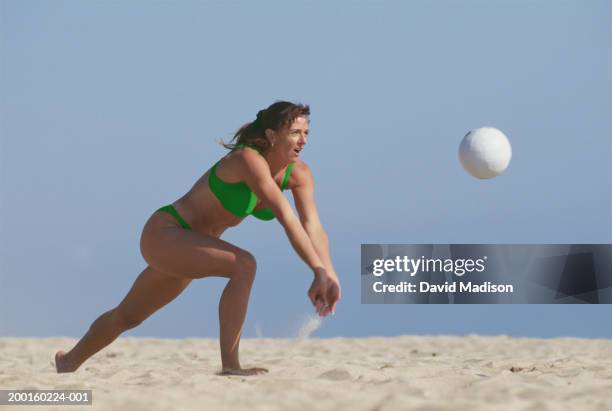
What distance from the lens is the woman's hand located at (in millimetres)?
4223

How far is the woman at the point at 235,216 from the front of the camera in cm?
464

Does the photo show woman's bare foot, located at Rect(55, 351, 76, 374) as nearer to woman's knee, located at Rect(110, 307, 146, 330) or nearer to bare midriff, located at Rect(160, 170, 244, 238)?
woman's knee, located at Rect(110, 307, 146, 330)

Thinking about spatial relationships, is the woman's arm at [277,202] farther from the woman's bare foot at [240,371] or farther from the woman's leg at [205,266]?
the woman's bare foot at [240,371]

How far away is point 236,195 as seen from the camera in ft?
16.0

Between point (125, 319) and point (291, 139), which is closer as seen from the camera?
point (291, 139)

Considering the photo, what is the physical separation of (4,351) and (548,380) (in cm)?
693

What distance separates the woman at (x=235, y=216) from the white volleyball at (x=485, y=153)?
2107mm

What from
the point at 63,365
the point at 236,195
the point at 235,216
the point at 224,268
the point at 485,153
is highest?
the point at 485,153

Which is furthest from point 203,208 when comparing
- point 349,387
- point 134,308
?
point 349,387

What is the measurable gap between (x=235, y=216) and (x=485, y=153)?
2.50 metres

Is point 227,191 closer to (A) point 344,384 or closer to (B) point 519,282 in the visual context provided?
(A) point 344,384

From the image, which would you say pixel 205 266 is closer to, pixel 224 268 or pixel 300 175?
pixel 224 268

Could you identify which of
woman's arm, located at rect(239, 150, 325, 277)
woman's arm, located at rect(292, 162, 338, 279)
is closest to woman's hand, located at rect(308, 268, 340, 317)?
woman's arm, located at rect(239, 150, 325, 277)

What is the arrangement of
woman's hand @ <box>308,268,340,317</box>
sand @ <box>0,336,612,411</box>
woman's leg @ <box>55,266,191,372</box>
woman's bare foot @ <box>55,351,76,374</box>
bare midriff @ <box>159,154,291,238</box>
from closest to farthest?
sand @ <box>0,336,612,411</box> → woman's hand @ <box>308,268,340,317</box> → bare midriff @ <box>159,154,291,238</box> → woman's leg @ <box>55,266,191,372</box> → woman's bare foot @ <box>55,351,76,374</box>
